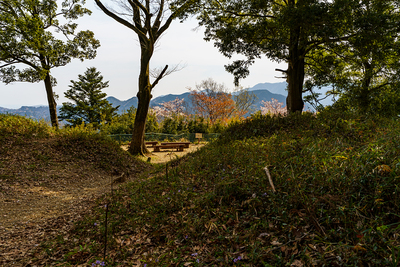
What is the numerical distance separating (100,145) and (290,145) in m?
7.58

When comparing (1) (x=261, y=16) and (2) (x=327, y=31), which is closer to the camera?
(2) (x=327, y=31)

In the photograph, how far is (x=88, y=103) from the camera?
31.3 meters

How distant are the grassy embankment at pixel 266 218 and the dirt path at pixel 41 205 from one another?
0.40 m

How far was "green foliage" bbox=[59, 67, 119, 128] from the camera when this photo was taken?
99.5ft

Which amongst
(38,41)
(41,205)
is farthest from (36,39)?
(41,205)

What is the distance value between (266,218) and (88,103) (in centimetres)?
3306

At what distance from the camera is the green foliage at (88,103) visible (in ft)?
99.5

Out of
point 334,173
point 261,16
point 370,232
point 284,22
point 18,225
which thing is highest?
point 261,16

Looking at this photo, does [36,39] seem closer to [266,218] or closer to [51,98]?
[51,98]

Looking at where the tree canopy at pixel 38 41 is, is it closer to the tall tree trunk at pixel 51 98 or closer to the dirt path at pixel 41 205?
the tall tree trunk at pixel 51 98

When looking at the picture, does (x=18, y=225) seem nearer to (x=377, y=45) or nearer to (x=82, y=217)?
(x=82, y=217)

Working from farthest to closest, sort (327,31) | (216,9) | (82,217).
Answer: (216,9) < (327,31) < (82,217)

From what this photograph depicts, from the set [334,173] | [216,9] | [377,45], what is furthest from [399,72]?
[334,173]

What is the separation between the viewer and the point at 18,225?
4074mm
